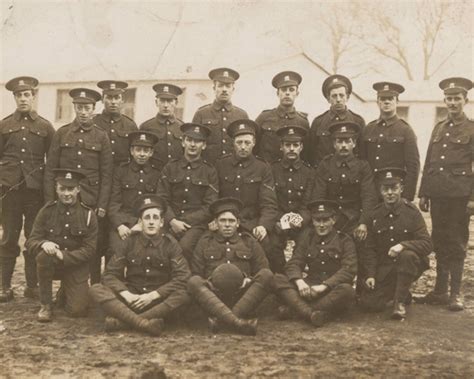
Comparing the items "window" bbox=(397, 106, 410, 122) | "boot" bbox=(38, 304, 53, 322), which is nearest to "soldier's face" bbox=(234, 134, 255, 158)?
"boot" bbox=(38, 304, 53, 322)

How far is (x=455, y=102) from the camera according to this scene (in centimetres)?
655

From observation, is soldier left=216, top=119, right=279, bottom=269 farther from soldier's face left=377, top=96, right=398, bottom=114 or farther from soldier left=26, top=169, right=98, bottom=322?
soldier left=26, top=169, right=98, bottom=322

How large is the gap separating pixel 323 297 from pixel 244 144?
179cm

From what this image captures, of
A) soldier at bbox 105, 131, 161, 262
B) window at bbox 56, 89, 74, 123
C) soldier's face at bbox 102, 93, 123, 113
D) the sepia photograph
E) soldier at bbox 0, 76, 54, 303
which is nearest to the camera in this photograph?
the sepia photograph

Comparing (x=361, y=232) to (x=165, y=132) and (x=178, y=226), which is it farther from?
(x=165, y=132)

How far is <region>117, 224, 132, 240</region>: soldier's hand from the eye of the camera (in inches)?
250

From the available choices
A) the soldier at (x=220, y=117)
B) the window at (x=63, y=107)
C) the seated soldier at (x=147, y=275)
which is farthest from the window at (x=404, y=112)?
the seated soldier at (x=147, y=275)

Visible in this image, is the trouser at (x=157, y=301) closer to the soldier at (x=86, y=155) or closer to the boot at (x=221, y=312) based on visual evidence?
the boot at (x=221, y=312)

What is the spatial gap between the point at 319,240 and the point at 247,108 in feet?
44.8

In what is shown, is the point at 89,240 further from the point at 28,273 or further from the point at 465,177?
the point at 465,177

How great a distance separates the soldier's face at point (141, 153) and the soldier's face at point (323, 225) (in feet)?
6.16

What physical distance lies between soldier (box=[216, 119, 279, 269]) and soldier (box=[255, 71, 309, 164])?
0.42m

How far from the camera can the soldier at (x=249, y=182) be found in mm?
6648

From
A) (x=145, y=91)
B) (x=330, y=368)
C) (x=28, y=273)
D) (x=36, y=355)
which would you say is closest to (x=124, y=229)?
(x=28, y=273)
